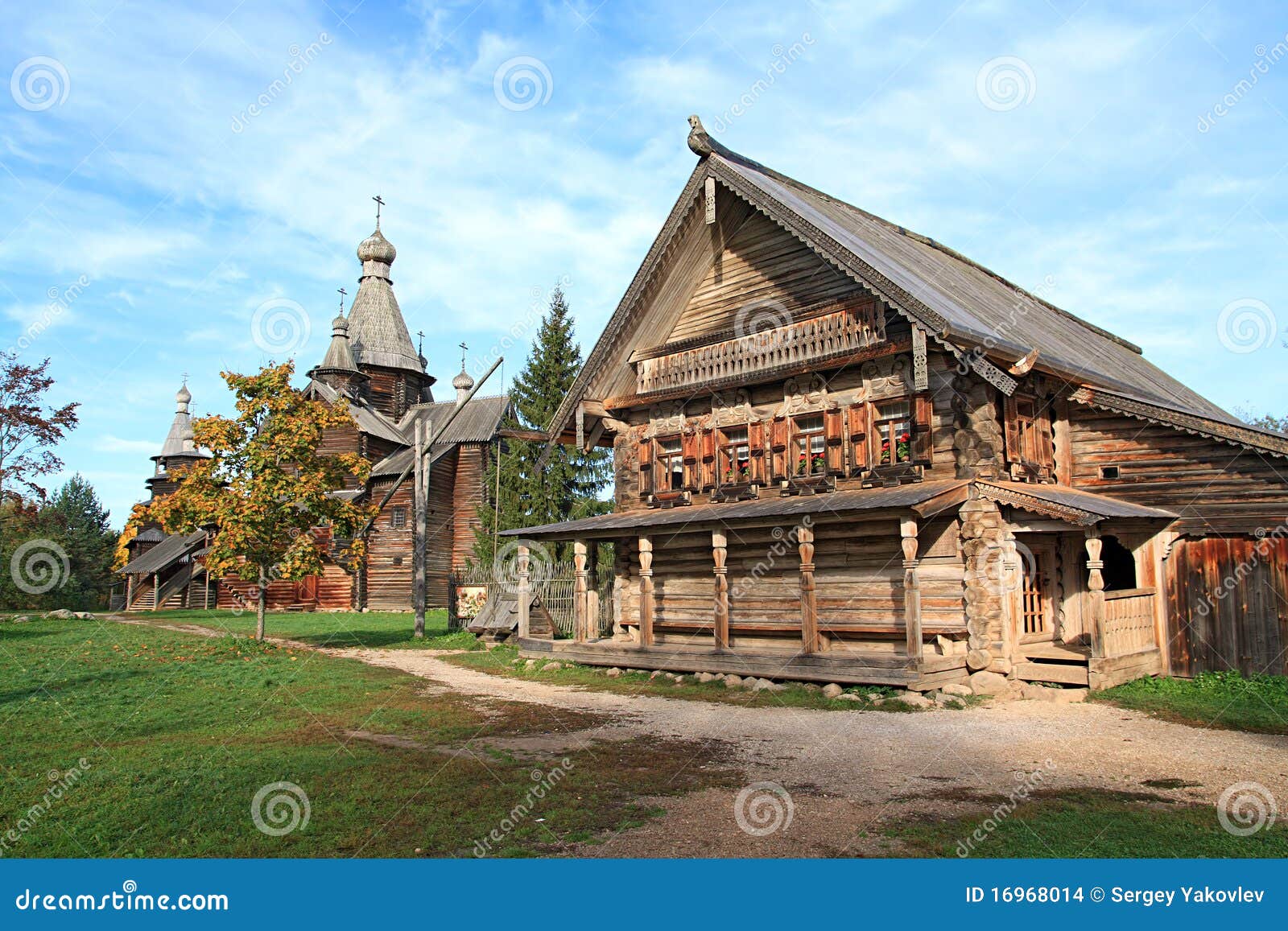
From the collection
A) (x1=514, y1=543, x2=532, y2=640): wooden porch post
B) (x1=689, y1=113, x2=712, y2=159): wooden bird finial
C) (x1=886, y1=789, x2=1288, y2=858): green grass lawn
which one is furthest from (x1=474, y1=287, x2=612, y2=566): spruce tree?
(x1=886, y1=789, x2=1288, y2=858): green grass lawn

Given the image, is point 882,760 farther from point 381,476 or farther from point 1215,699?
point 381,476

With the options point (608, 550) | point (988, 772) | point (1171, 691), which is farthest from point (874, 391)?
point (608, 550)

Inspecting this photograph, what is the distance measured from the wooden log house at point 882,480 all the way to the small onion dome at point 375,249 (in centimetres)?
4299

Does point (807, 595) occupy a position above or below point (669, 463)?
below

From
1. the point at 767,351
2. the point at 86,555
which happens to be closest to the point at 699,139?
the point at 767,351

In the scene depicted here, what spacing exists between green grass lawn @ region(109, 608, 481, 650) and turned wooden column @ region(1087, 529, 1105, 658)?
1721cm

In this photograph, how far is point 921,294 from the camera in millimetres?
16672

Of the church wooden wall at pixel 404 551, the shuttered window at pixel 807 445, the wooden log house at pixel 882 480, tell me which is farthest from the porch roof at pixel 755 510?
the church wooden wall at pixel 404 551

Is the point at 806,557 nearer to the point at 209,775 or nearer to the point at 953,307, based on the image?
the point at 953,307

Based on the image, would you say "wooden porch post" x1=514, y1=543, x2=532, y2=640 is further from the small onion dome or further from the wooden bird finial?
the small onion dome

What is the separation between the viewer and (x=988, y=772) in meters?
9.65

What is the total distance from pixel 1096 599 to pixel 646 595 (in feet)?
30.3

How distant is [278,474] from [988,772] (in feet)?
62.8

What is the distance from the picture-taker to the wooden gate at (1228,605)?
15383mm
